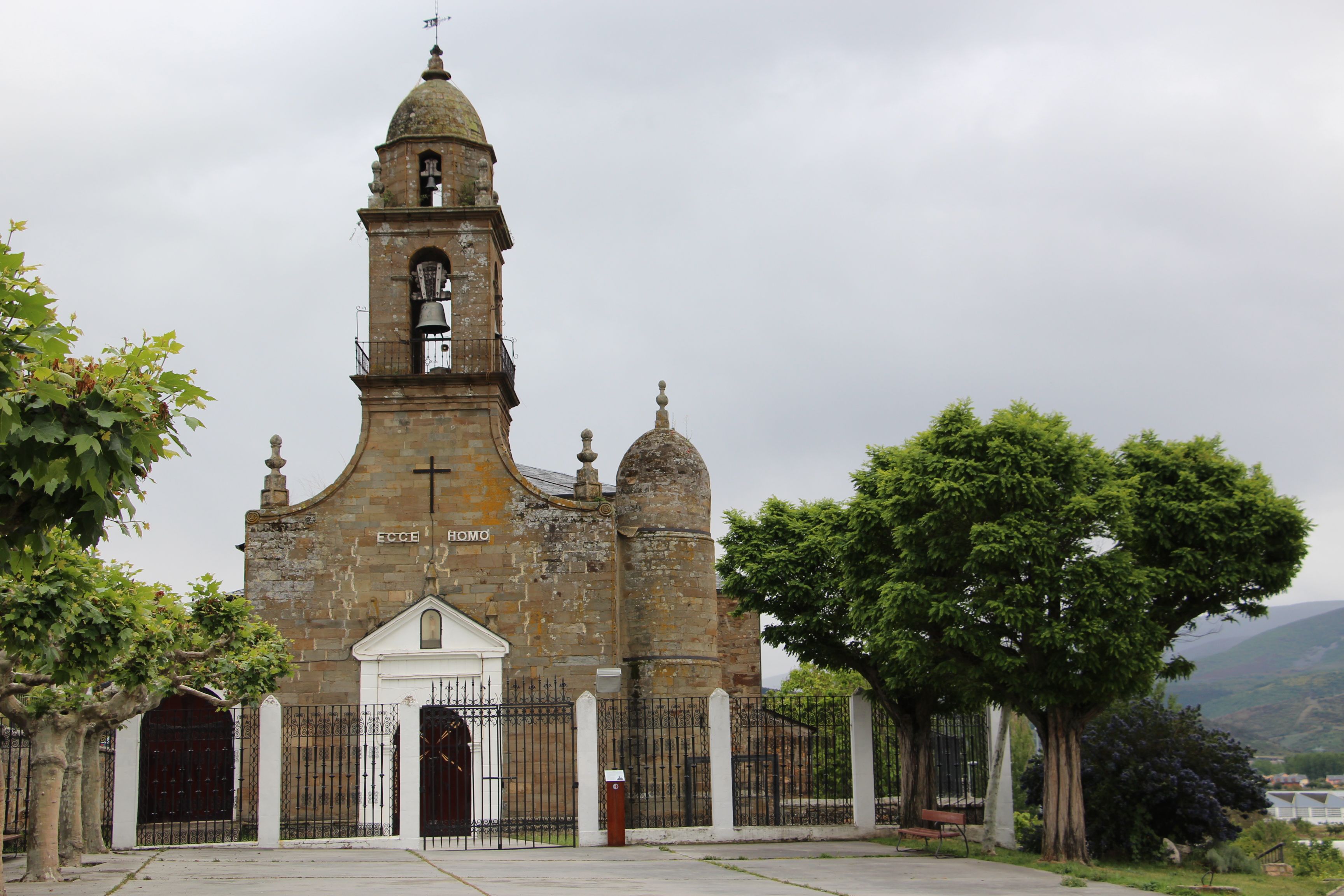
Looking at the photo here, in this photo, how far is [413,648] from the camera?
83.1 ft

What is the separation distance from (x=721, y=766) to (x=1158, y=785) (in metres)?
8.70

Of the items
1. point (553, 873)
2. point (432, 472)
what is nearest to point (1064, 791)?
point (553, 873)

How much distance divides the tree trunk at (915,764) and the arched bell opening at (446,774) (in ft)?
24.9

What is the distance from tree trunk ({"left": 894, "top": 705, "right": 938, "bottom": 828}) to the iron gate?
587 centimetres

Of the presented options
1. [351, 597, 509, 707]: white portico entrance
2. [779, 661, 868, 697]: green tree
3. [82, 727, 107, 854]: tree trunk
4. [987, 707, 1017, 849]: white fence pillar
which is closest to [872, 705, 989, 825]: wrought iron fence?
[987, 707, 1017, 849]: white fence pillar

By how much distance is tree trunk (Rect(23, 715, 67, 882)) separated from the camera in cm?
1475

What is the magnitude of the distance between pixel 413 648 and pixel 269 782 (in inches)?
190

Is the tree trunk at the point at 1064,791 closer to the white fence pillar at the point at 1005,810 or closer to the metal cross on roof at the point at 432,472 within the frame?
the white fence pillar at the point at 1005,810

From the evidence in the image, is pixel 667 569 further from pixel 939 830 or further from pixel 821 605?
pixel 939 830

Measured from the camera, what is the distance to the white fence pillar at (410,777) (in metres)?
20.7

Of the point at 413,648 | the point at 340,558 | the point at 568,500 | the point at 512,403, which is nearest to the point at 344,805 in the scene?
the point at 413,648

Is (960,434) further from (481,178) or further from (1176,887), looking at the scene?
(481,178)

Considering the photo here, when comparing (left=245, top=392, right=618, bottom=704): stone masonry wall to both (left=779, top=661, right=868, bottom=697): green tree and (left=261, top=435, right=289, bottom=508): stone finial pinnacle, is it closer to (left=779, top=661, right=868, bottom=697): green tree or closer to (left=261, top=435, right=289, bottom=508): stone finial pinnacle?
(left=261, top=435, right=289, bottom=508): stone finial pinnacle

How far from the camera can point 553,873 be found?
1639cm
